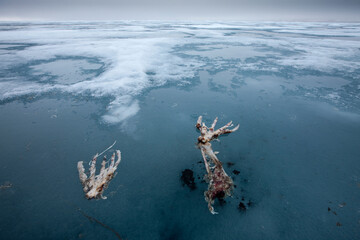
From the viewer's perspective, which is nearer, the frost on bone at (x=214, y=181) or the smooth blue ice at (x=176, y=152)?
the smooth blue ice at (x=176, y=152)

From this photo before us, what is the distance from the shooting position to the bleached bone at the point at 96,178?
244cm

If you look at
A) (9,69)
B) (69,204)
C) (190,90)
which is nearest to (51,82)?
(9,69)

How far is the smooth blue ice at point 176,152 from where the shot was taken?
84.5 inches

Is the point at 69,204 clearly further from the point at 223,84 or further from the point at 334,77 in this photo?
the point at 334,77

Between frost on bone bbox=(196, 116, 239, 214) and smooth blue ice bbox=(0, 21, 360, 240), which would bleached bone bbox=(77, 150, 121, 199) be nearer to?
smooth blue ice bbox=(0, 21, 360, 240)

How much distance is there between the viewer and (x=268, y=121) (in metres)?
4.05

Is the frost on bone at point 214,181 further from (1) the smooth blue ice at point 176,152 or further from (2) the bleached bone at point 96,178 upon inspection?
(2) the bleached bone at point 96,178

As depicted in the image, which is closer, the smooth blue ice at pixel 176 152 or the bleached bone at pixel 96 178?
the smooth blue ice at pixel 176 152

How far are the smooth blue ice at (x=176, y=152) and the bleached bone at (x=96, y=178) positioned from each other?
0.32 feet

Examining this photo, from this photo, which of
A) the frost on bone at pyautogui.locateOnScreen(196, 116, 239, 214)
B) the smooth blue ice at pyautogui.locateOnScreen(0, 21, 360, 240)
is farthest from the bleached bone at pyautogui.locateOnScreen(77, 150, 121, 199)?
the frost on bone at pyautogui.locateOnScreen(196, 116, 239, 214)

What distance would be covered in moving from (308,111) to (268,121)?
4.46ft

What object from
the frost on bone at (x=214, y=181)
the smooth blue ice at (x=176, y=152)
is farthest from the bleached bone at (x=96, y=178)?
the frost on bone at (x=214, y=181)

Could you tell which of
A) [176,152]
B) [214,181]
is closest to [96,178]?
[176,152]

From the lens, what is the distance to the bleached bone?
2.44 metres
